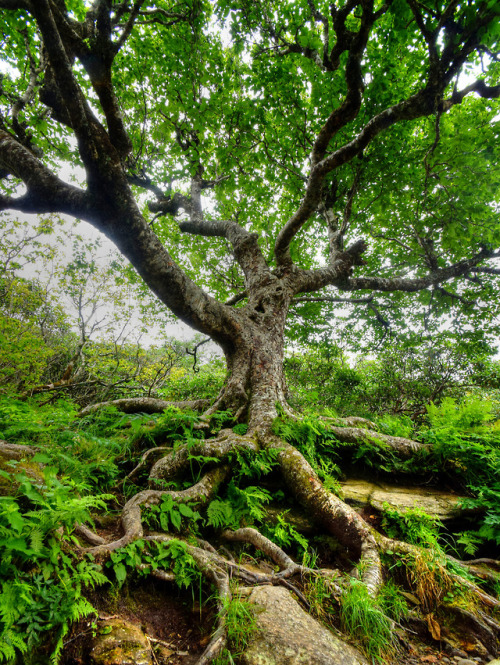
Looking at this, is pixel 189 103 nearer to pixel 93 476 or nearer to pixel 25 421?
pixel 25 421

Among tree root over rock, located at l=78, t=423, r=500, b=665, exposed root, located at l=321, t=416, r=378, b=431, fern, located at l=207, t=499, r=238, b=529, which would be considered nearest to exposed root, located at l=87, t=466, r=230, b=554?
tree root over rock, located at l=78, t=423, r=500, b=665

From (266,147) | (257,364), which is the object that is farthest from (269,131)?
(257,364)

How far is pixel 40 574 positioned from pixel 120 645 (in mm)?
636

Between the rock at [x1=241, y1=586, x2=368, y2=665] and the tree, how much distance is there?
703mm

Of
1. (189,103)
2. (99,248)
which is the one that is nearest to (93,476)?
(189,103)

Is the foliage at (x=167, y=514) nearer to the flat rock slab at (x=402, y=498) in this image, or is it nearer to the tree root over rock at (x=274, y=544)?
the tree root over rock at (x=274, y=544)

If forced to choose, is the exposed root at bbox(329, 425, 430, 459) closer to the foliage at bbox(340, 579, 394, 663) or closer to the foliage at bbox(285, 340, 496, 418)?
the foliage at bbox(340, 579, 394, 663)

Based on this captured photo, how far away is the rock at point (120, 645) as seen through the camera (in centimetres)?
143

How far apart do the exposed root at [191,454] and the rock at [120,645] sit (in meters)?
1.39

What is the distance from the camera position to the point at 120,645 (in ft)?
5.00

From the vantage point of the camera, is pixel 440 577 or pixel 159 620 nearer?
pixel 159 620

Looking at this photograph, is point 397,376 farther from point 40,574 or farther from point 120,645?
point 40,574

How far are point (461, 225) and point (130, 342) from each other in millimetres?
13185

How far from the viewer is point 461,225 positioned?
6.62 m
